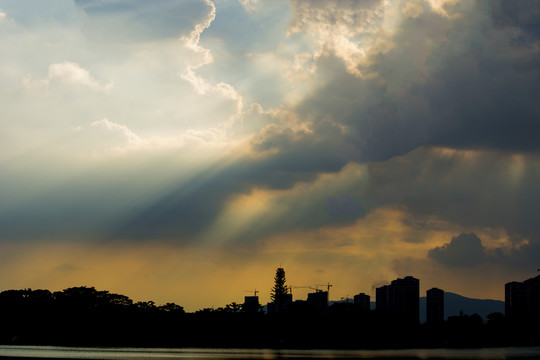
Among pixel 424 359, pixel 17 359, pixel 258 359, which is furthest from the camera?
pixel 424 359

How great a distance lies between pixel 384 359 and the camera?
461 feet

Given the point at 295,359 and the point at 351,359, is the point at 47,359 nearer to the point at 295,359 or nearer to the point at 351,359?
the point at 295,359

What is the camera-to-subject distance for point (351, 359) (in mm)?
139500

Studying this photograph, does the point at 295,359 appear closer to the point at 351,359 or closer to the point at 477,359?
the point at 351,359

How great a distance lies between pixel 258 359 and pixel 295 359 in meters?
8.43

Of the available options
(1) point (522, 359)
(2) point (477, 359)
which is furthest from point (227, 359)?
(1) point (522, 359)

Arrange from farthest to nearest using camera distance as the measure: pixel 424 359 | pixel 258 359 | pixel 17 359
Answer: pixel 424 359
pixel 258 359
pixel 17 359

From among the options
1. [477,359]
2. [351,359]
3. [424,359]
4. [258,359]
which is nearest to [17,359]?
[258,359]

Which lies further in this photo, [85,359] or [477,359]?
[477,359]

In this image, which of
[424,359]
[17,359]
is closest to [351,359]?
[424,359]

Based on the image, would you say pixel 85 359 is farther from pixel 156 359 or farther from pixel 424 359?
pixel 424 359

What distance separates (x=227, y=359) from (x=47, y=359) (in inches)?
1432

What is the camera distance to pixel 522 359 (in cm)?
15488

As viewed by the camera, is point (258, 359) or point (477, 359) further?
point (477, 359)
